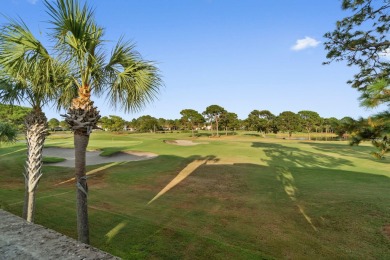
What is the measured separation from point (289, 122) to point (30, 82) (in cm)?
9030

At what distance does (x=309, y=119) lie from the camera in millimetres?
94688

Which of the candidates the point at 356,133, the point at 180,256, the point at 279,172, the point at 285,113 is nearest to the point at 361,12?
the point at 356,133

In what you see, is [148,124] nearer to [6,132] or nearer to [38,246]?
[6,132]

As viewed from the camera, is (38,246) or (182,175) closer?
(38,246)

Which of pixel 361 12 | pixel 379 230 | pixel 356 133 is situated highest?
pixel 361 12

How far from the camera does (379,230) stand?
30.2ft

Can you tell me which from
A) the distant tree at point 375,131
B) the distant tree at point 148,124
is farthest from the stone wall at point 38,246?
the distant tree at point 148,124

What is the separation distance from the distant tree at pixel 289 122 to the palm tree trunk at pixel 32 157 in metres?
88.8

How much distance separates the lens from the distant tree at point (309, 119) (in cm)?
9181

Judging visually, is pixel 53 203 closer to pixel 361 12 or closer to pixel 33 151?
pixel 33 151

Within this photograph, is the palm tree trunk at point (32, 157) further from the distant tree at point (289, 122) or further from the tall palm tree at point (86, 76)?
the distant tree at point (289, 122)

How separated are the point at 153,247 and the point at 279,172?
1473 centimetres

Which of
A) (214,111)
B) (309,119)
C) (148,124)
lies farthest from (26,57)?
(148,124)

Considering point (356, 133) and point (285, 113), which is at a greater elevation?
point (285, 113)
